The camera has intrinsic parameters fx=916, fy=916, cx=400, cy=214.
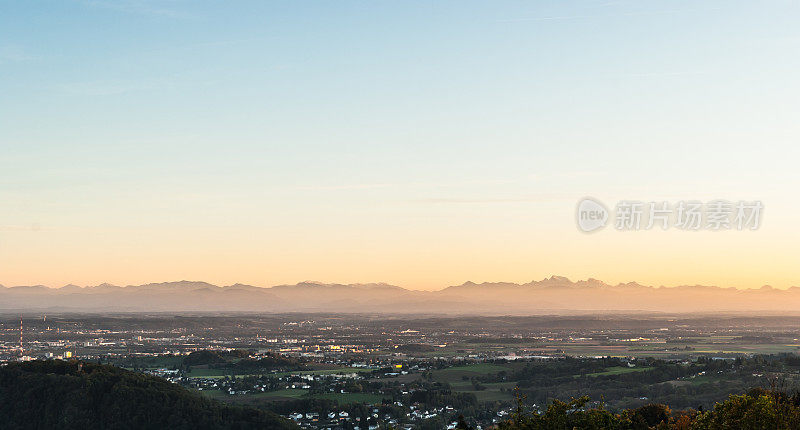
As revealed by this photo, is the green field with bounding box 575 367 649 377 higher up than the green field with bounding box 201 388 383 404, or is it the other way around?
the green field with bounding box 575 367 649 377

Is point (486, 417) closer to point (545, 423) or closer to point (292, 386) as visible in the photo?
point (292, 386)

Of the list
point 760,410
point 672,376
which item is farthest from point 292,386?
point 760,410

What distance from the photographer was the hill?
100625 millimetres

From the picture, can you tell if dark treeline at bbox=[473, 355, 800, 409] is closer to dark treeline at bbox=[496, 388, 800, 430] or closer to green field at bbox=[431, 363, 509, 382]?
green field at bbox=[431, 363, 509, 382]

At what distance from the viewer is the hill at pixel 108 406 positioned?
10062cm

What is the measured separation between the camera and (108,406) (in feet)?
343

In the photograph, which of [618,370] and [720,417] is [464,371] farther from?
[720,417]

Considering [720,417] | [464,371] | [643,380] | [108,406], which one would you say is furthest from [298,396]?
[720,417]

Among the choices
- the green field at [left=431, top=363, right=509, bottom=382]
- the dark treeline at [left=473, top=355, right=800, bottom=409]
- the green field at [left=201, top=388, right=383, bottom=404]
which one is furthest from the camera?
the green field at [left=431, top=363, right=509, bottom=382]

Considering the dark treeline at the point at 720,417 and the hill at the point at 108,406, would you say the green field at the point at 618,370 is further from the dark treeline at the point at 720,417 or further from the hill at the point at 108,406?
the dark treeline at the point at 720,417

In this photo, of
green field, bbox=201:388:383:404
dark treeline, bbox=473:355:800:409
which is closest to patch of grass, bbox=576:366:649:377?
dark treeline, bbox=473:355:800:409

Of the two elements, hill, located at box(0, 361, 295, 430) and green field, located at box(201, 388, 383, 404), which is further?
green field, located at box(201, 388, 383, 404)

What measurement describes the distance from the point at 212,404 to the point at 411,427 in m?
23.4

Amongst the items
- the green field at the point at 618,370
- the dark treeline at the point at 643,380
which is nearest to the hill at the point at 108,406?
the dark treeline at the point at 643,380
